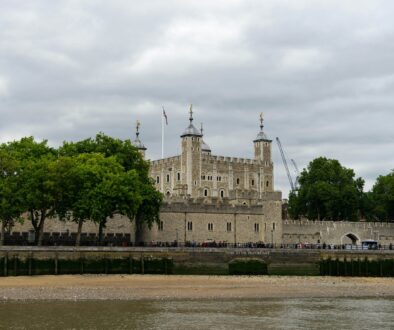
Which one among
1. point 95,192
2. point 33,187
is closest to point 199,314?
point 95,192

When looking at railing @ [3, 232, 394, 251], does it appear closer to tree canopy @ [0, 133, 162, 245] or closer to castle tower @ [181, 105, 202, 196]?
tree canopy @ [0, 133, 162, 245]

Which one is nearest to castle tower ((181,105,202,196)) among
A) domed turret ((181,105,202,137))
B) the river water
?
domed turret ((181,105,202,137))

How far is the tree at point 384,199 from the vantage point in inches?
3904

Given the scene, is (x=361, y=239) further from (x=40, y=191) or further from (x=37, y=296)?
(x=37, y=296)

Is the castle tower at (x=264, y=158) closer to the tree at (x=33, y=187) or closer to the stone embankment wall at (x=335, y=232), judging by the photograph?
the stone embankment wall at (x=335, y=232)

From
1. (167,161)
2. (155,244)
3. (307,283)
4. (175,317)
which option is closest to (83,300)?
(175,317)

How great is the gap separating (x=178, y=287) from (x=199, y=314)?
38.4ft

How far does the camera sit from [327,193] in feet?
312

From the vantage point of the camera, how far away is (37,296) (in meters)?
45.6

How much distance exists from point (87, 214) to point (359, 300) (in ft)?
76.3

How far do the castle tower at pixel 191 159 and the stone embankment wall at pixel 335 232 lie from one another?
85.8 ft

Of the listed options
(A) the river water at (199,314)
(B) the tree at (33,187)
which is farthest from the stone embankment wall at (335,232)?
(A) the river water at (199,314)

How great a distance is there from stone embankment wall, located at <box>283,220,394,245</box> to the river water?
35.6 metres

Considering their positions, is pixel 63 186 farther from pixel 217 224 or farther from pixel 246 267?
pixel 217 224
